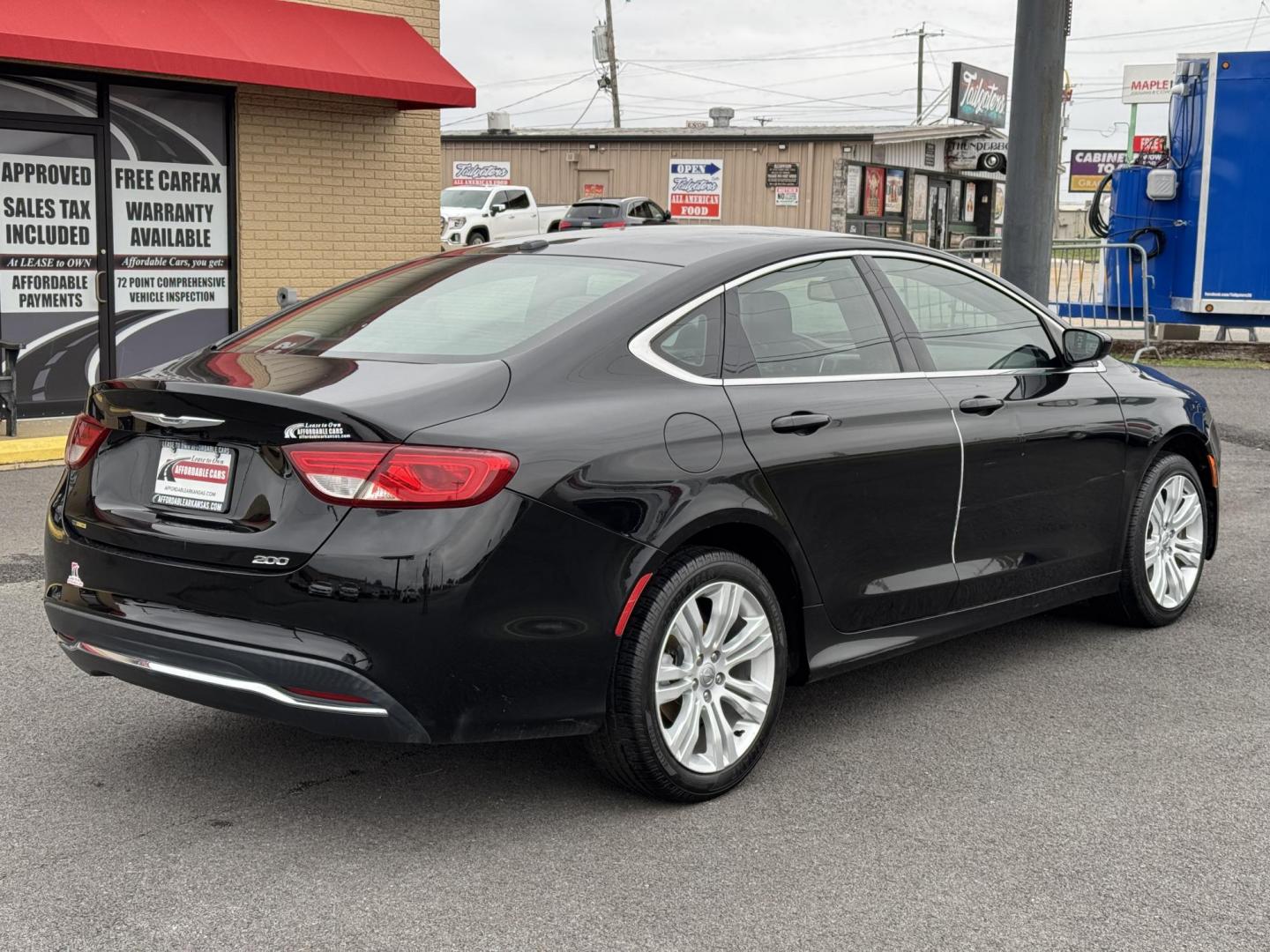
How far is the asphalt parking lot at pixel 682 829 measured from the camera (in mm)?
3303

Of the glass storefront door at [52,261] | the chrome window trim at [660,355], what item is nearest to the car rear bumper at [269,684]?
the chrome window trim at [660,355]

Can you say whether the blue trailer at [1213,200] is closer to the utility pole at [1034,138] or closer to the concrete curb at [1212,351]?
the concrete curb at [1212,351]

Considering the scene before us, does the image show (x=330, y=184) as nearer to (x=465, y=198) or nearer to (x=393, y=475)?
(x=393, y=475)

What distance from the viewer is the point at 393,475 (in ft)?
11.4

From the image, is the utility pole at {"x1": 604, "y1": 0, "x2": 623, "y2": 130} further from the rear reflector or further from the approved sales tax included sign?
the rear reflector

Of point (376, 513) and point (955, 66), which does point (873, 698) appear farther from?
point (955, 66)

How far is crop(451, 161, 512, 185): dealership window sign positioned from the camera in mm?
42500

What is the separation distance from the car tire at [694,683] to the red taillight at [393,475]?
612 mm

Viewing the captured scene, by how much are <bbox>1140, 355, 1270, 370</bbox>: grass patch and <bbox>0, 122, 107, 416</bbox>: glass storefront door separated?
11.1 meters

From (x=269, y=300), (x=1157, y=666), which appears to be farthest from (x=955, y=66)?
(x=1157, y=666)

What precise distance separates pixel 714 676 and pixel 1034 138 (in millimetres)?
6518

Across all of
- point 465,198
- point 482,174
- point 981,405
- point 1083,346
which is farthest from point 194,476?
point 482,174

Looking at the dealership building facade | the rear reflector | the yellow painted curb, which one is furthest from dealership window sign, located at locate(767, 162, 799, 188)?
the rear reflector

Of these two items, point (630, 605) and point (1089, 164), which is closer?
point (630, 605)
